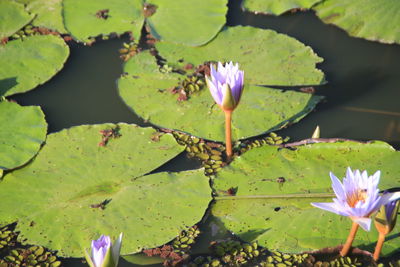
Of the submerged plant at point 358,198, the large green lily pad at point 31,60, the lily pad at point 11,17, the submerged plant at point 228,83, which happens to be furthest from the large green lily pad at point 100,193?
the lily pad at point 11,17

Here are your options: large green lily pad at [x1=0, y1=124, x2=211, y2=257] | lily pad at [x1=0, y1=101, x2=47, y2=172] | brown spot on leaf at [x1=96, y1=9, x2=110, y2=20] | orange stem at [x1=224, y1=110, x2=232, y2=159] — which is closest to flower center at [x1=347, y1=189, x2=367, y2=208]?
large green lily pad at [x1=0, y1=124, x2=211, y2=257]

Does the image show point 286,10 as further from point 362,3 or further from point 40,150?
point 40,150

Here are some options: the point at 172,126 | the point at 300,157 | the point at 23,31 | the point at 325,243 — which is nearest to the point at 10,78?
the point at 23,31

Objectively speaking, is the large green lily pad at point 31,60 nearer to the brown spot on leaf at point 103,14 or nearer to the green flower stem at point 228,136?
the brown spot on leaf at point 103,14

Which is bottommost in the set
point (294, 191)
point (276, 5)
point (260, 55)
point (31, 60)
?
point (31, 60)

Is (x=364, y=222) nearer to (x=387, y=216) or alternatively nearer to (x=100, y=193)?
(x=387, y=216)

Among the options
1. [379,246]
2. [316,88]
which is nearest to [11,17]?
[316,88]
